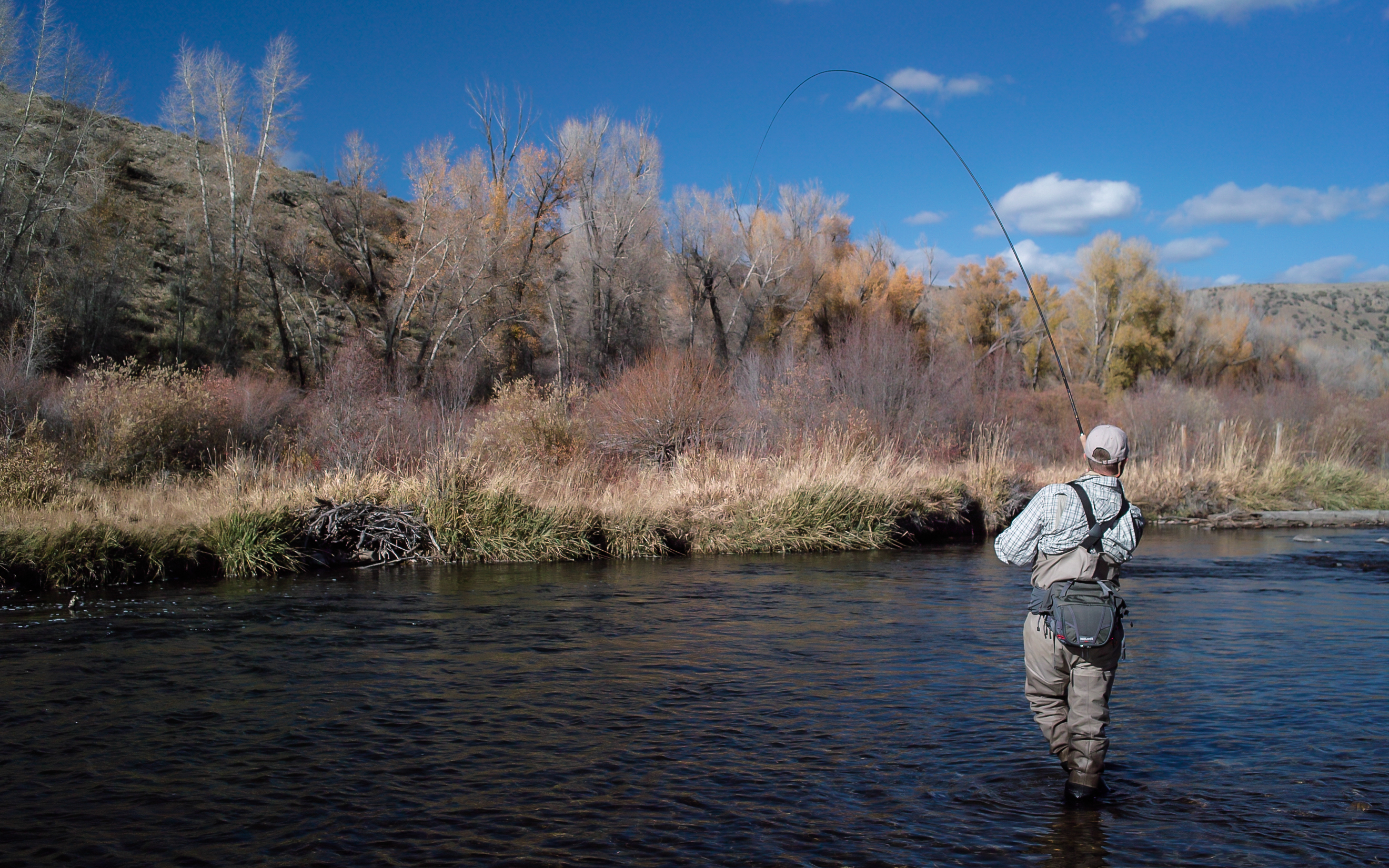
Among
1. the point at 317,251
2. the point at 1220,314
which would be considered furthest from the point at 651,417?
the point at 1220,314

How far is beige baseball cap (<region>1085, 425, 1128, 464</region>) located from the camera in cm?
442

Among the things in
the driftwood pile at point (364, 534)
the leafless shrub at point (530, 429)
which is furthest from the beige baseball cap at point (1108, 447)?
the leafless shrub at point (530, 429)

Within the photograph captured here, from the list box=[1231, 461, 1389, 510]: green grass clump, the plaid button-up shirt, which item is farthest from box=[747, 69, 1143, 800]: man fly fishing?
box=[1231, 461, 1389, 510]: green grass clump

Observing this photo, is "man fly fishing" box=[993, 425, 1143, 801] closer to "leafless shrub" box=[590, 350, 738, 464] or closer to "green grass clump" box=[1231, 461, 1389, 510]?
"leafless shrub" box=[590, 350, 738, 464]

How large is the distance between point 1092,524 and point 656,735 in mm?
2833

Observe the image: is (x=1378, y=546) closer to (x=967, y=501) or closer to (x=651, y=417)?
(x=967, y=501)

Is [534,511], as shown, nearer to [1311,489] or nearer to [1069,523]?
[1069,523]

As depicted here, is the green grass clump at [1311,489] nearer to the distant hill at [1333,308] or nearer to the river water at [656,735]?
the river water at [656,735]

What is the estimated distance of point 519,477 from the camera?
15070 millimetres

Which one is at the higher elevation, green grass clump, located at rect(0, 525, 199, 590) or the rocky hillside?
the rocky hillside

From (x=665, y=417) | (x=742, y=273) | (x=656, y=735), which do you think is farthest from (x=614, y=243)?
(x=656, y=735)

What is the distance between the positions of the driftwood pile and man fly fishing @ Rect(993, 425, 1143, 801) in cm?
1008

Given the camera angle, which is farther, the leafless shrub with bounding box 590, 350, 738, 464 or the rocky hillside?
the rocky hillside

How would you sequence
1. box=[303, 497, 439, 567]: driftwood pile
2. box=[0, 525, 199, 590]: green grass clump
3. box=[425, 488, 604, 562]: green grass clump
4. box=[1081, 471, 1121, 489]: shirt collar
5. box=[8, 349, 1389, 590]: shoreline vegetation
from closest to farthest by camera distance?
1. box=[1081, 471, 1121, 489]: shirt collar
2. box=[0, 525, 199, 590]: green grass clump
3. box=[8, 349, 1389, 590]: shoreline vegetation
4. box=[303, 497, 439, 567]: driftwood pile
5. box=[425, 488, 604, 562]: green grass clump
